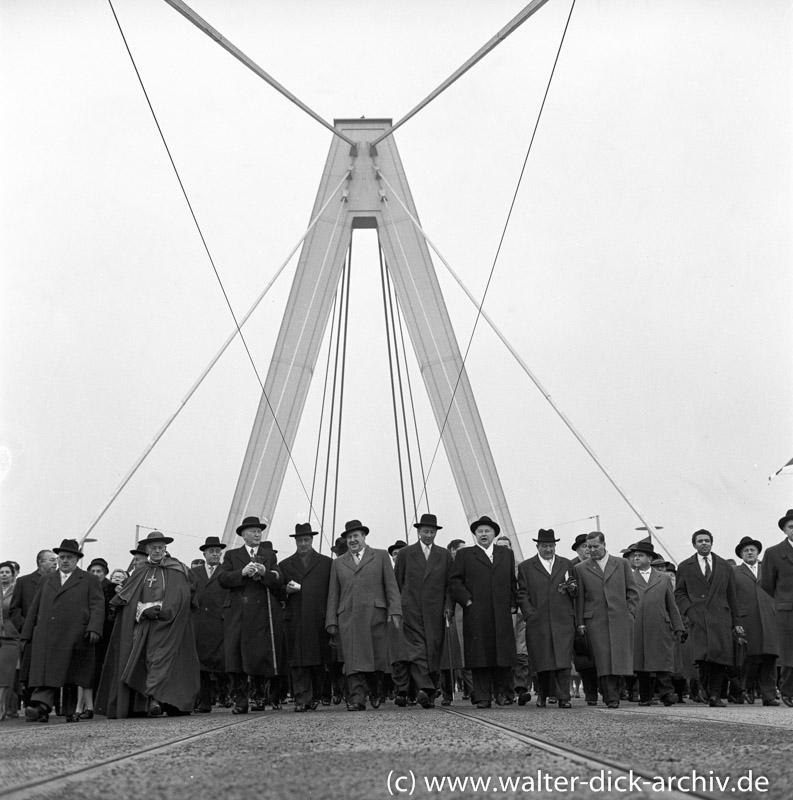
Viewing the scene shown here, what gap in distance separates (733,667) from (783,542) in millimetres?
1255

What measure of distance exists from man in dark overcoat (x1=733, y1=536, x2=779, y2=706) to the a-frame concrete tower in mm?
5533

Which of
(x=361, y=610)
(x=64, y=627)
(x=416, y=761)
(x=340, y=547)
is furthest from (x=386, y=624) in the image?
(x=416, y=761)

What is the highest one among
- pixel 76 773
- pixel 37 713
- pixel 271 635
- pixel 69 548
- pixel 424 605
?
pixel 69 548

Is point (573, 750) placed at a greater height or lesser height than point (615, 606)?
lesser

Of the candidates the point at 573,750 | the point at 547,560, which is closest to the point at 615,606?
the point at 547,560

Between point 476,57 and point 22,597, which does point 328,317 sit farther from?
point 22,597

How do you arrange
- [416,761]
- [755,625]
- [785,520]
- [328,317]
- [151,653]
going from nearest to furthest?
[416,761]
[151,653]
[785,520]
[755,625]
[328,317]

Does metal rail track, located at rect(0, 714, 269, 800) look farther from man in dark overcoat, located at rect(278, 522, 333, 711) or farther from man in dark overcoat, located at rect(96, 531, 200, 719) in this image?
man in dark overcoat, located at rect(278, 522, 333, 711)

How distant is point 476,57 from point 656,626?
29.7ft

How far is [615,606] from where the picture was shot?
978 centimetres

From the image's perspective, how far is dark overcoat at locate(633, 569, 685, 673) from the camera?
1022 cm

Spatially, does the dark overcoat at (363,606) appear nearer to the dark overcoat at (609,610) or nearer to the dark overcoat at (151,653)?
the dark overcoat at (151,653)

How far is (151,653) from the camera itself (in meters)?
9.23

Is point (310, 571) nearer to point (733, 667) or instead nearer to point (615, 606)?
point (615, 606)
